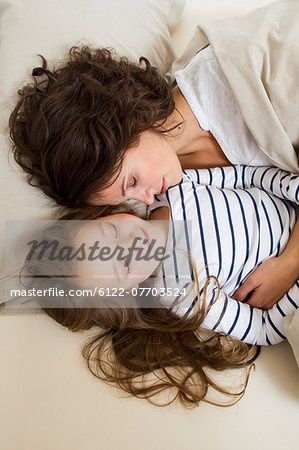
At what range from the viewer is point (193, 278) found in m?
0.97

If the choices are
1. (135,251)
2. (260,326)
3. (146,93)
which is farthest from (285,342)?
(146,93)

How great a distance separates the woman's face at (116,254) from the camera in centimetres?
89

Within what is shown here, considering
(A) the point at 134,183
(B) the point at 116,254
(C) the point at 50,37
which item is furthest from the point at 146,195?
(C) the point at 50,37

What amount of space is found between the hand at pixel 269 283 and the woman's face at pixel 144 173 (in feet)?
1.02

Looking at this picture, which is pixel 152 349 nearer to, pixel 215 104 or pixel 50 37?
pixel 215 104

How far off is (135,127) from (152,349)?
507 mm

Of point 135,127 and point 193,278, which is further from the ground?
point 135,127

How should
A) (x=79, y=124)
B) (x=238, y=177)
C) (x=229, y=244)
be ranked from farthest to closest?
1. (x=238, y=177)
2. (x=229, y=244)
3. (x=79, y=124)

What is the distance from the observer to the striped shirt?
926 millimetres

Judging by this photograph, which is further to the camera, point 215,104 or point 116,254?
point 215,104

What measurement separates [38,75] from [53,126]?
0.18m

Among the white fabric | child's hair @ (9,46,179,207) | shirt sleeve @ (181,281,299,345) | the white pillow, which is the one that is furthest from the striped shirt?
the white pillow

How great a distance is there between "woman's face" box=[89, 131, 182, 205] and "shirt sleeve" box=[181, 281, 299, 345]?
0.92 feet

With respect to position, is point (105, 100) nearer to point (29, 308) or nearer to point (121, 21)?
point (121, 21)
